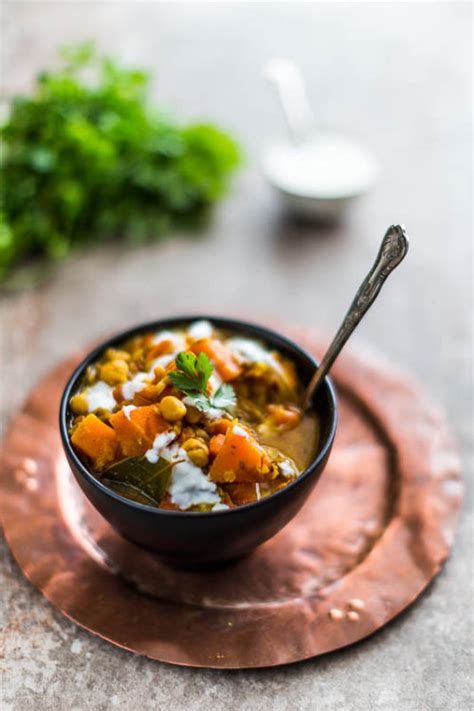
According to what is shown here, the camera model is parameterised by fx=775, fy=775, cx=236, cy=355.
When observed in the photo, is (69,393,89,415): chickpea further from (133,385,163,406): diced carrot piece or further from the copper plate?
the copper plate

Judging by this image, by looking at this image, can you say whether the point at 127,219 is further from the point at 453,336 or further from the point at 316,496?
the point at 316,496

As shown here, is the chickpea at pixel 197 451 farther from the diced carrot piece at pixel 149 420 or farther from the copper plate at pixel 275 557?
the copper plate at pixel 275 557

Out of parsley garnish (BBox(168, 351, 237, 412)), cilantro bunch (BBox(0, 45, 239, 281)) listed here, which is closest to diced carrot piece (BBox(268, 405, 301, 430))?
parsley garnish (BBox(168, 351, 237, 412))

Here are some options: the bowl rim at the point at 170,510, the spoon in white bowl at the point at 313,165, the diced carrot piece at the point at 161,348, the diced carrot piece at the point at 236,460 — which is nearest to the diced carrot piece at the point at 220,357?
the diced carrot piece at the point at 161,348

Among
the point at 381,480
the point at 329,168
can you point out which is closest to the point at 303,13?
the point at 329,168

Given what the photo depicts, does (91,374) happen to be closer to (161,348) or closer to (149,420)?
(161,348)
